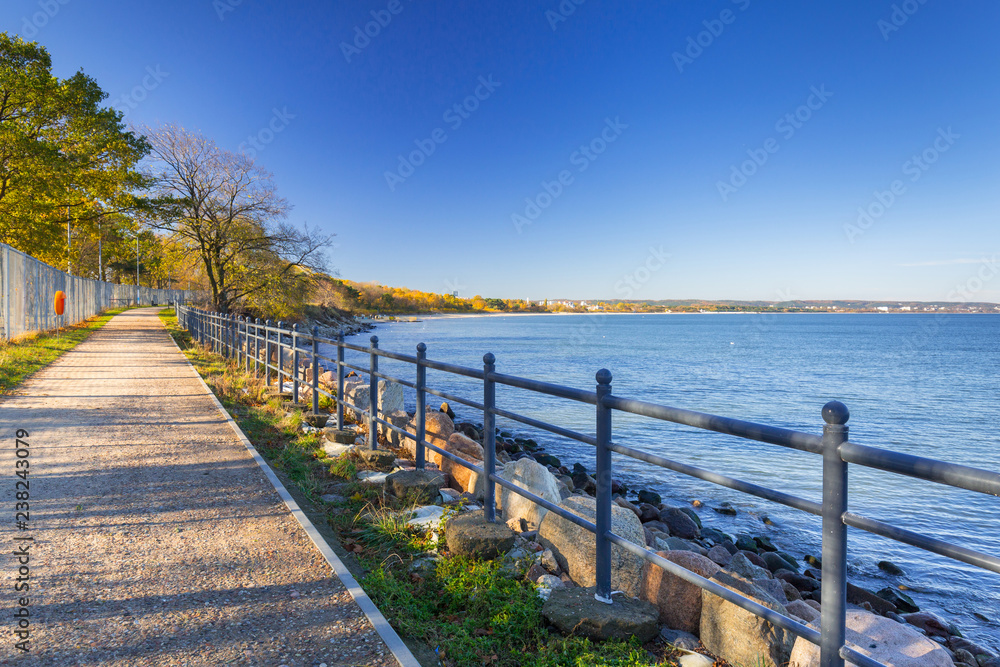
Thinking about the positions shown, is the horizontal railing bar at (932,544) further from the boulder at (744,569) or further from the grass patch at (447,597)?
the boulder at (744,569)

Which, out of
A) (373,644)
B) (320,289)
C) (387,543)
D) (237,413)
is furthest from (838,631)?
(320,289)

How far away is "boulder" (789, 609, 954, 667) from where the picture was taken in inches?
119

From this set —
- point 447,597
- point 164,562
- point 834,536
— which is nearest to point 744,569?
point 447,597

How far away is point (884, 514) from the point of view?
10711mm

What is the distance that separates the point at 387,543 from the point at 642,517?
587 cm

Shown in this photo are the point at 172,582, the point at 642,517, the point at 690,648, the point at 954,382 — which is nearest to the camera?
the point at 690,648

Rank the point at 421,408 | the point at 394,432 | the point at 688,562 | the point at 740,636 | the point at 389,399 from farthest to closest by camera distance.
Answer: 1. the point at 389,399
2. the point at 394,432
3. the point at 421,408
4. the point at 688,562
5. the point at 740,636

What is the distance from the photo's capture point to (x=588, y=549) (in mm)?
4355

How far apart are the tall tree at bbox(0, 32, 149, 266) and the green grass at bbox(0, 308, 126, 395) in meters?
6.90

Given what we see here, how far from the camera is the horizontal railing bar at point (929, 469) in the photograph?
1.87 meters

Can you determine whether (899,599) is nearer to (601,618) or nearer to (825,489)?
(601,618)

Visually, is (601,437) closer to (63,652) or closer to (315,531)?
(315,531)

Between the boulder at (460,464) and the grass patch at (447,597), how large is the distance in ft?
3.30

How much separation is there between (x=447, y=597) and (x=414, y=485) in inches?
77.8
